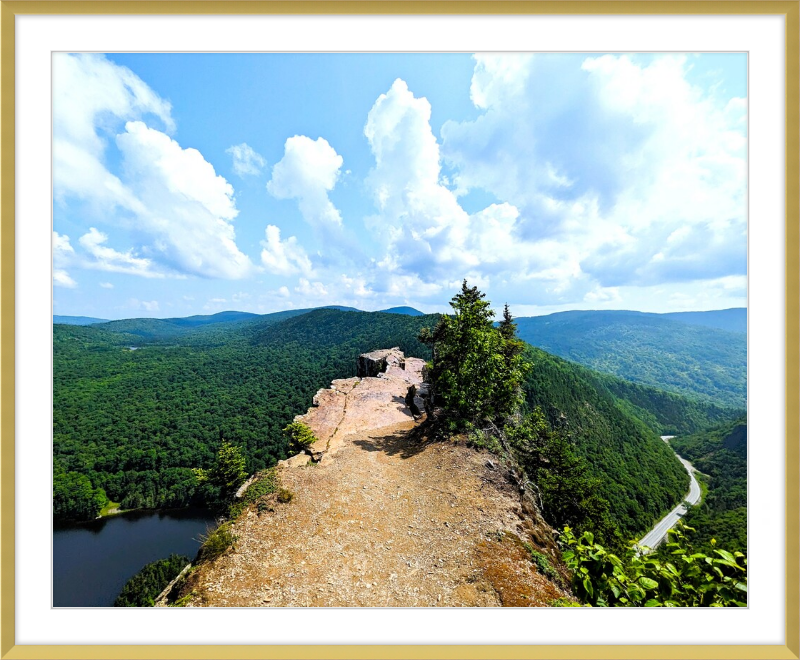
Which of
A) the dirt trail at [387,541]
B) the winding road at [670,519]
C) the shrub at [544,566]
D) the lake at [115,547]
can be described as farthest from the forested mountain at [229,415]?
the shrub at [544,566]

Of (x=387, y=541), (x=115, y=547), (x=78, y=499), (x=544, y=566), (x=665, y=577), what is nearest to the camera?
(x=665, y=577)

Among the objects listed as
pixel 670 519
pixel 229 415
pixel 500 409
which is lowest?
pixel 670 519

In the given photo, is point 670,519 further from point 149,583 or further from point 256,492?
point 149,583

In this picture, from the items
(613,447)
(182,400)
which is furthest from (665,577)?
(182,400)

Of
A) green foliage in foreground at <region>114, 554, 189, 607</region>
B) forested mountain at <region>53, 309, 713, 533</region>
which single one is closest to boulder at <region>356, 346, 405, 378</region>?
forested mountain at <region>53, 309, 713, 533</region>
